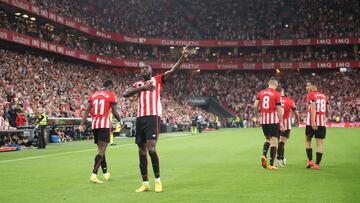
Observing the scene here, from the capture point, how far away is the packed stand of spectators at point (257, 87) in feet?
203

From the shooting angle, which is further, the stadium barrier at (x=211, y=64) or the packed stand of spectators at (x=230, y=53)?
the packed stand of spectators at (x=230, y=53)

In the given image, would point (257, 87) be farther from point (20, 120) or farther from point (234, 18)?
point (20, 120)

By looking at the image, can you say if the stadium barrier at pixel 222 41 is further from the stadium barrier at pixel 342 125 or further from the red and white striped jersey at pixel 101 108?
the red and white striped jersey at pixel 101 108

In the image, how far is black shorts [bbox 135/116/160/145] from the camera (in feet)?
30.5

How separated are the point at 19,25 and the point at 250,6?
40487 millimetres

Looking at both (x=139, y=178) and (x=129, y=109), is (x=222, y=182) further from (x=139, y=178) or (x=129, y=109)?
(x=129, y=109)

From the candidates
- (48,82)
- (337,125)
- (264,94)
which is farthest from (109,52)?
(264,94)

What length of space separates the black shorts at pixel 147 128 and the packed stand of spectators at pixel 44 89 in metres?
15.3

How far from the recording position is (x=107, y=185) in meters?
10.2

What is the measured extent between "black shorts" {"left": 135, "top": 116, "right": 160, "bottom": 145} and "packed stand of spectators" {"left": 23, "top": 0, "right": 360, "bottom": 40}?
56.4 metres

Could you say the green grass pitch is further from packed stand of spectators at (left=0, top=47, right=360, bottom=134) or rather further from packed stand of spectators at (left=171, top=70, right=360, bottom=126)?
packed stand of spectators at (left=171, top=70, right=360, bottom=126)

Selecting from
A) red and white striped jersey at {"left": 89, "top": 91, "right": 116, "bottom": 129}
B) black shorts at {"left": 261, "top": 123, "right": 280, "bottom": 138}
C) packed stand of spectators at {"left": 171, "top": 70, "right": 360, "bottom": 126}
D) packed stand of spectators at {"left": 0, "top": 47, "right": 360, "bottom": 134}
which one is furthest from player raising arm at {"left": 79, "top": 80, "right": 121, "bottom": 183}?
packed stand of spectators at {"left": 171, "top": 70, "right": 360, "bottom": 126}

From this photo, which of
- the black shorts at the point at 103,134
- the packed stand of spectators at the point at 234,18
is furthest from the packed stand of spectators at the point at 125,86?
the black shorts at the point at 103,134

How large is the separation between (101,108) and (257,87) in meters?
58.7
